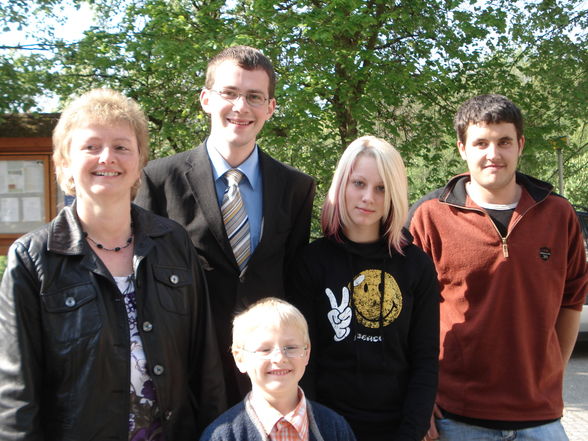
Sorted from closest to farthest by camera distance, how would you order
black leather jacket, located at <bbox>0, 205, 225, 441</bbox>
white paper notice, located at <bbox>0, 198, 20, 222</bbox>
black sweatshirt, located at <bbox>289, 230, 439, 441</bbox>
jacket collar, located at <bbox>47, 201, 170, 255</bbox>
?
black leather jacket, located at <bbox>0, 205, 225, 441</bbox> → jacket collar, located at <bbox>47, 201, 170, 255</bbox> → black sweatshirt, located at <bbox>289, 230, 439, 441</bbox> → white paper notice, located at <bbox>0, 198, 20, 222</bbox>

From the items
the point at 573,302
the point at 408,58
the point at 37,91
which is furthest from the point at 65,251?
the point at 408,58

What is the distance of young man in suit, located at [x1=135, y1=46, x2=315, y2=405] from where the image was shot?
276cm

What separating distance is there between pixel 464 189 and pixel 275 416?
4.85ft

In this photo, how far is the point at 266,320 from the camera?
2.19 metres

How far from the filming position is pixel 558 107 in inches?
391

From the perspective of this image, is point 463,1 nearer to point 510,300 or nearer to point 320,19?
point 320,19

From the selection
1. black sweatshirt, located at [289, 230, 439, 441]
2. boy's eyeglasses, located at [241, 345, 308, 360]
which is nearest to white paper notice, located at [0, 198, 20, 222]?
black sweatshirt, located at [289, 230, 439, 441]

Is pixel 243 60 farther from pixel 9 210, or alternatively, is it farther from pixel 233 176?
pixel 9 210

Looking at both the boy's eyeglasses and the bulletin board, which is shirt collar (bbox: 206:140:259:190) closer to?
the boy's eyeglasses

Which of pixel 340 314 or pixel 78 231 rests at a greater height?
pixel 78 231

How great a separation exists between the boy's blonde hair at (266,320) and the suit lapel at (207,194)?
0.54m

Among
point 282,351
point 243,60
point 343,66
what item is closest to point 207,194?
point 243,60

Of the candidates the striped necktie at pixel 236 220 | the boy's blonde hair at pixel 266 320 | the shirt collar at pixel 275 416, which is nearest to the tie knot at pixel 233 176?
the striped necktie at pixel 236 220

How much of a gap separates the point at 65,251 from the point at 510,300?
181 cm
